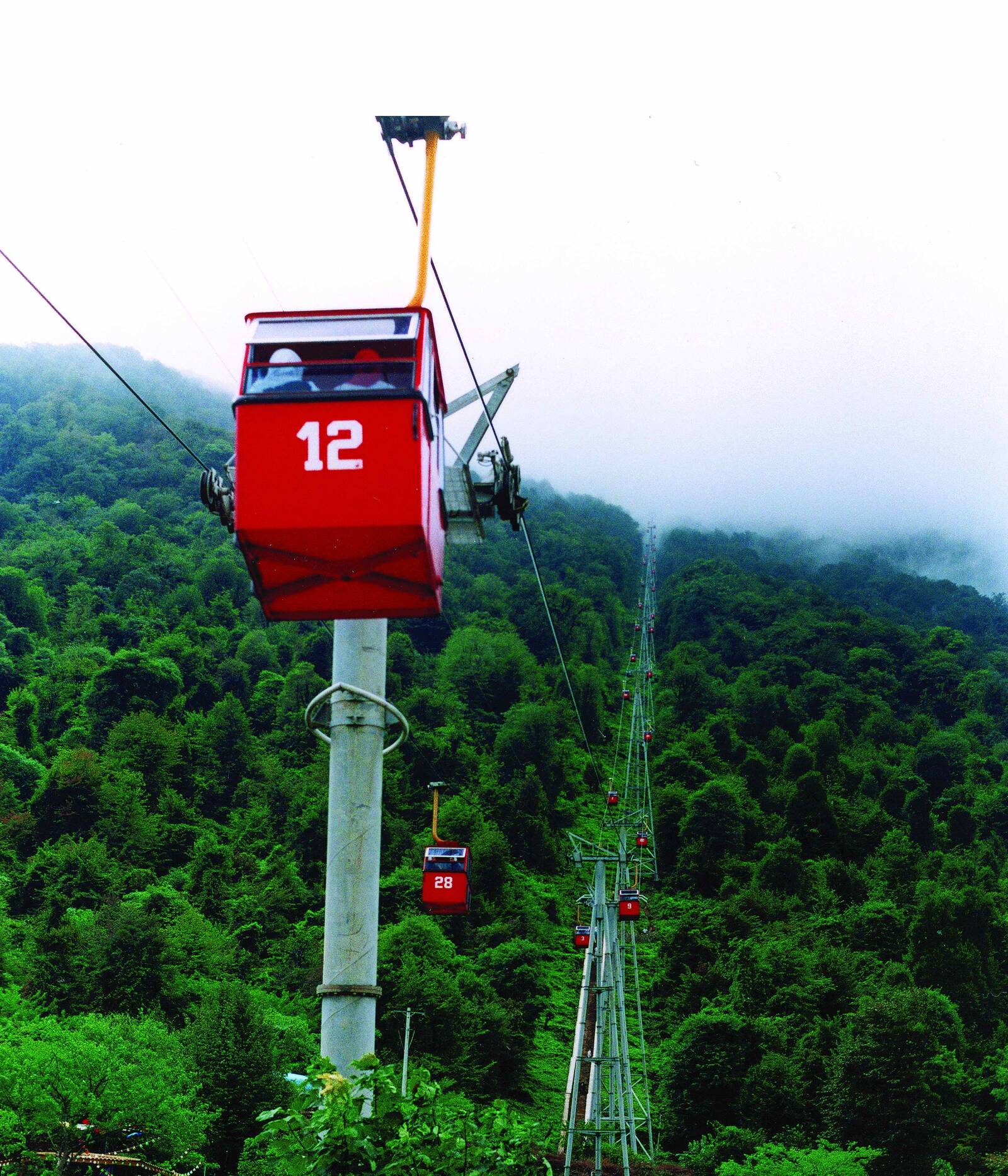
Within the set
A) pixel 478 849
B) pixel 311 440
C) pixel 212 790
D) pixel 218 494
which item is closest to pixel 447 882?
pixel 218 494

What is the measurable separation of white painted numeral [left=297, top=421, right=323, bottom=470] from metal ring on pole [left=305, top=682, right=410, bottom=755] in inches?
45.2

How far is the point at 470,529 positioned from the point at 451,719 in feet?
236

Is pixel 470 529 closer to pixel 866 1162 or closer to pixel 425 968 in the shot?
pixel 866 1162

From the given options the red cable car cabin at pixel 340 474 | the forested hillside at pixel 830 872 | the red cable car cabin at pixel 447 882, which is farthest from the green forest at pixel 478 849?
the red cable car cabin at pixel 447 882

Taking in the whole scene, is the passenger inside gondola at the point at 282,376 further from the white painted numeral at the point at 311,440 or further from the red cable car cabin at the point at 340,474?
the white painted numeral at the point at 311,440

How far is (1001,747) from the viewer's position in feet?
267

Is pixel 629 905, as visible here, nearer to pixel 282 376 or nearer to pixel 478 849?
pixel 478 849

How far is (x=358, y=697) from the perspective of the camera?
6883mm

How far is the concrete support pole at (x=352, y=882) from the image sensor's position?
666 cm

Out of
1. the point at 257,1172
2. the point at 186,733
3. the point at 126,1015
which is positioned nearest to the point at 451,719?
the point at 186,733

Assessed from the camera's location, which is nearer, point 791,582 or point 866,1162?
point 866,1162

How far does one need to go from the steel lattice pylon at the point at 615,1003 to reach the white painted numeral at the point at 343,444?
7.58 m

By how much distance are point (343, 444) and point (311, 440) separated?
17cm

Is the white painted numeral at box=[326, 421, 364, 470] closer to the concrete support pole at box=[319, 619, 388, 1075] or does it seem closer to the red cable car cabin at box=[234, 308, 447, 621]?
the red cable car cabin at box=[234, 308, 447, 621]
